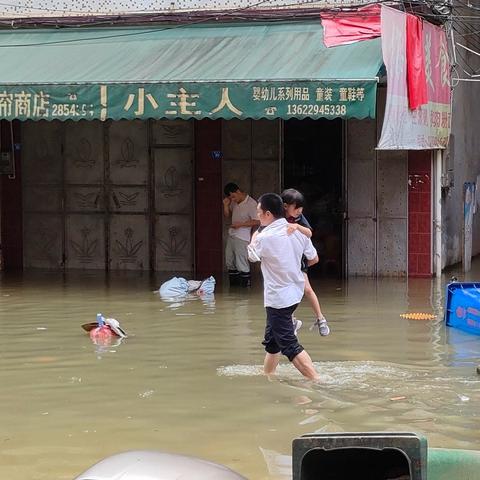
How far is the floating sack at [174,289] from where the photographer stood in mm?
13930

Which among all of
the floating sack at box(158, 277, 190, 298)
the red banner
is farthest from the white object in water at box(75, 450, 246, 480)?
the floating sack at box(158, 277, 190, 298)

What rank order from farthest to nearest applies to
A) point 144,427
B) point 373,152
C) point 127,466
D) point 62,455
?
point 373,152 < point 144,427 < point 62,455 < point 127,466

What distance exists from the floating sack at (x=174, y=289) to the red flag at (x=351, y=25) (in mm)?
3940

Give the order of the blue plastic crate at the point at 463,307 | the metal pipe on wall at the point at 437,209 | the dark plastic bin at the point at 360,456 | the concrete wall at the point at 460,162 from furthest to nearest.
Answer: the concrete wall at the point at 460,162 → the metal pipe on wall at the point at 437,209 → the blue plastic crate at the point at 463,307 → the dark plastic bin at the point at 360,456

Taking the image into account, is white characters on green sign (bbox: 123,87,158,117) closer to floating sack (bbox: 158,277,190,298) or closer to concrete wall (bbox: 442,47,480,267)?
floating sack (bbox: 158,277,190,298)

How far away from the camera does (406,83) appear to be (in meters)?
13.5

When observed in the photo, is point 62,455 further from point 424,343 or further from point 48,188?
point 48,188

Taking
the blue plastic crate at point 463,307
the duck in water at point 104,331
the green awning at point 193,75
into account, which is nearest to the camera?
the duck in water at point 104,331

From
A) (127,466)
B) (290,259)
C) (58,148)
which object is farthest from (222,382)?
(58,148)

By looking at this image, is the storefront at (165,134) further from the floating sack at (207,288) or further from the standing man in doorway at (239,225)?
the floating sack at (207,288)

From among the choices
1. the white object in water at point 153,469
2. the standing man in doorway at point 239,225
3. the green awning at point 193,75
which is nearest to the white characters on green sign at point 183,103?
the green awning at point 193,75

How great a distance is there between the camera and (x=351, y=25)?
14.0 meters

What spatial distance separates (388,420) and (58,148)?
11.5 m

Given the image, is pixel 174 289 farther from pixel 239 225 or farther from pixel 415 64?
pixel 415 64
